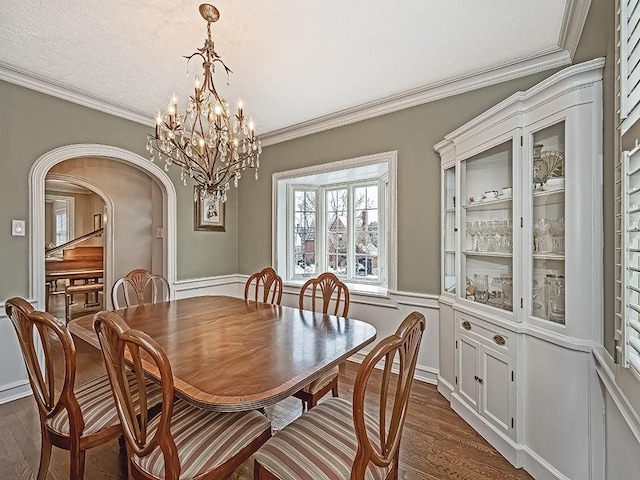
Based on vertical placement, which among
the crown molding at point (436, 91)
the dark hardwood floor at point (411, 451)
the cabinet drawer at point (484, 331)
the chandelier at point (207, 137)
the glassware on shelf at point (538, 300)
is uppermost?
the crown molding at point (436, 91)

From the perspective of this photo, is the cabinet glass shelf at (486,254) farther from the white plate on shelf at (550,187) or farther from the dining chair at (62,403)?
the dining chair at (62,403)

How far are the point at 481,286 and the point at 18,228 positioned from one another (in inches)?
144

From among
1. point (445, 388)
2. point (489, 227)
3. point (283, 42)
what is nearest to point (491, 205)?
point (489, 227)

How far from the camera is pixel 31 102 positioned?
2.63 m

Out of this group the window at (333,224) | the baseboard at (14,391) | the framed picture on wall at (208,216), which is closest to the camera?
the baseboard at (14,391)

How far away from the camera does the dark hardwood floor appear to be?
5.64ft

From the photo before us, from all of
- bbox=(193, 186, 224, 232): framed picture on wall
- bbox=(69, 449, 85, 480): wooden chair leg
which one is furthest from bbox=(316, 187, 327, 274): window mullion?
bbox=(69, 449, 85, 480): wooden chair leg

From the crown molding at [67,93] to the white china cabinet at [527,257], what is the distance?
3.07 meters

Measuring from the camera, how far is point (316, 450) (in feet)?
3.92

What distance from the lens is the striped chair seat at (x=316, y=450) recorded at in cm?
112

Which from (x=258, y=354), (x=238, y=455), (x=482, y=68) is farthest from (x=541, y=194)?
(x=238, y=455)

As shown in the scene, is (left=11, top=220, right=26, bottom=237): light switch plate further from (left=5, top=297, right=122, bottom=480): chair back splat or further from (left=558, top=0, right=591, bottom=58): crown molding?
(left=558, top=0, right=591, bottom=58): crown molding

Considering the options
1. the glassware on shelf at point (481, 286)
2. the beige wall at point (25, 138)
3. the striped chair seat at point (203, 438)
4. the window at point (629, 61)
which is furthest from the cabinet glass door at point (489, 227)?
the beige wall at point (25, 138)

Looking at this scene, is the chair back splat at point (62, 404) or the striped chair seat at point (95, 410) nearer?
the chair back splat at point (62, 404)
